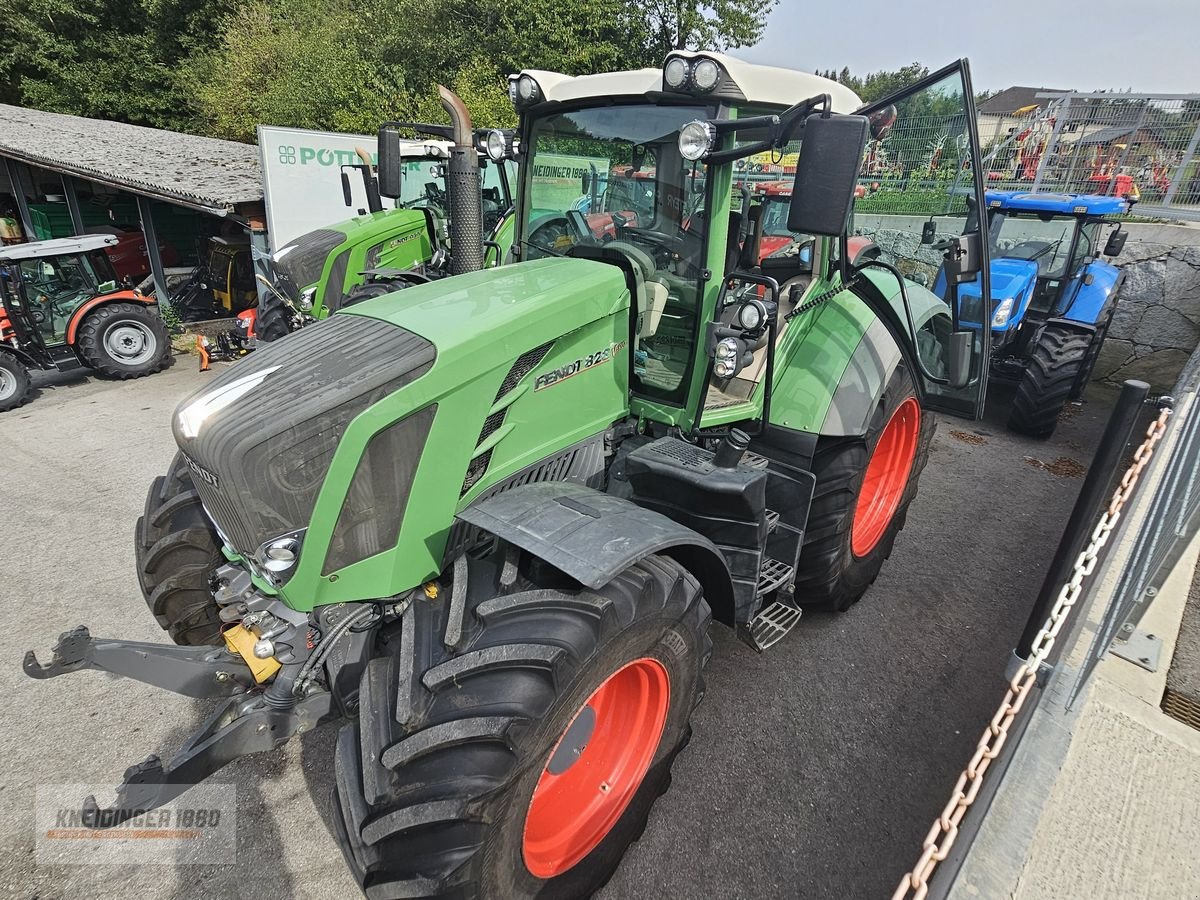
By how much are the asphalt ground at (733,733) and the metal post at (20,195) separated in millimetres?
11433

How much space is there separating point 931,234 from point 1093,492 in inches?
58.9

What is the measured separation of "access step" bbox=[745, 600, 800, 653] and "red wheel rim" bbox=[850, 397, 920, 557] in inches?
31.3

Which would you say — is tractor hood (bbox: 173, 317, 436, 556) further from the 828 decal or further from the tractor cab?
the tractor cab

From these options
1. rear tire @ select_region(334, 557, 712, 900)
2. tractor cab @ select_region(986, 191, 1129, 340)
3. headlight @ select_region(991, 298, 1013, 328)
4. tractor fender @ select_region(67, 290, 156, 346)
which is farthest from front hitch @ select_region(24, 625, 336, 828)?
tractor fender @ select_region(67, 290, 156, 346)

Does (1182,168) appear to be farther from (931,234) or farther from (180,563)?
(180,563)

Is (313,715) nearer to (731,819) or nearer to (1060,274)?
(731,819)

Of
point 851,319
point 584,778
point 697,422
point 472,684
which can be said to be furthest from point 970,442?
point 472,684

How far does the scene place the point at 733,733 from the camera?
2.58 metres

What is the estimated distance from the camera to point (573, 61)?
14641 mm

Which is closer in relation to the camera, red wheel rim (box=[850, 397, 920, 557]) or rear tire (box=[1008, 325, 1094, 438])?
red wheel rim (box=[850, 397, 920, 557])

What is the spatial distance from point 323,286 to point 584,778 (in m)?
6.50

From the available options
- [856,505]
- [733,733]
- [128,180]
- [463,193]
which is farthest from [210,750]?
[128,180]

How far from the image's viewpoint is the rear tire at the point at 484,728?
1.44 meters

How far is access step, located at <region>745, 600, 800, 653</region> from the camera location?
256cm
